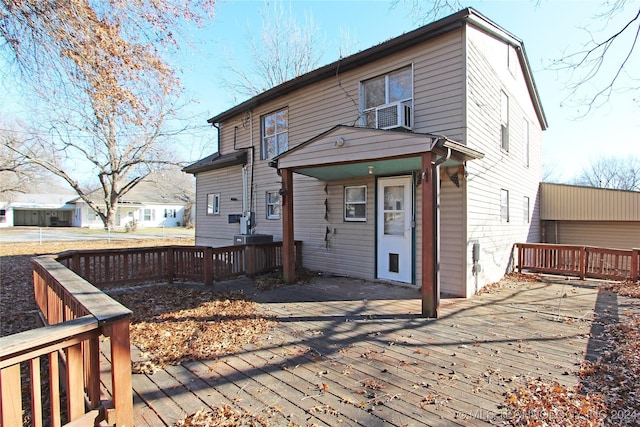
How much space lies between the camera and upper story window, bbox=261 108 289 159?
1020 centimetres

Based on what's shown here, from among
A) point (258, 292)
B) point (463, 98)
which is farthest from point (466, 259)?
point (258, 292)

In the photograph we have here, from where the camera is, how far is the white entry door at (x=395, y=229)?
283 inches

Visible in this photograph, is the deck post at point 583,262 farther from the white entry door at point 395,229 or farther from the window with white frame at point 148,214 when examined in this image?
the window with white frame at point 148,214

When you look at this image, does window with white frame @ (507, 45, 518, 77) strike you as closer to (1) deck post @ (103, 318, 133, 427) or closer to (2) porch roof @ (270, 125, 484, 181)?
(2) porch roof @ (270, 125, 484, 181)

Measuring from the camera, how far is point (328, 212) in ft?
28.7

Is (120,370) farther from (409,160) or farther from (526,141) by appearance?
(526,141)

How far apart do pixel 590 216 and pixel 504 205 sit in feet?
17.2

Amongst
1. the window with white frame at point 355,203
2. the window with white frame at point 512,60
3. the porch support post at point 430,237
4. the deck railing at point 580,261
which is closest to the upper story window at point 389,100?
the window with white frame at point 355,203

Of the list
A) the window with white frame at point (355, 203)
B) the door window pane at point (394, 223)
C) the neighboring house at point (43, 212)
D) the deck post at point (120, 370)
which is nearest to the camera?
the deck post at point (120, 370)

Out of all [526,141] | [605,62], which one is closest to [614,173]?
[526,141]

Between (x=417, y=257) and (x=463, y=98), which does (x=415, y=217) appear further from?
(x=463, y=98)

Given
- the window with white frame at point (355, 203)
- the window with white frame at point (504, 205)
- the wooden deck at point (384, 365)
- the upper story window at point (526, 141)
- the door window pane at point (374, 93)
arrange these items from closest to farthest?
Result: the wooden deck at point (384, 365), the door window pane at point (374, 93), the window with white frame at point (355, 203), the window with white frame at point (504, 205), the upper story window at point (526, 141)

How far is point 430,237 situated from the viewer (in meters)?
5.06

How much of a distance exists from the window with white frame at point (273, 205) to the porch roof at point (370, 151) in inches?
123
